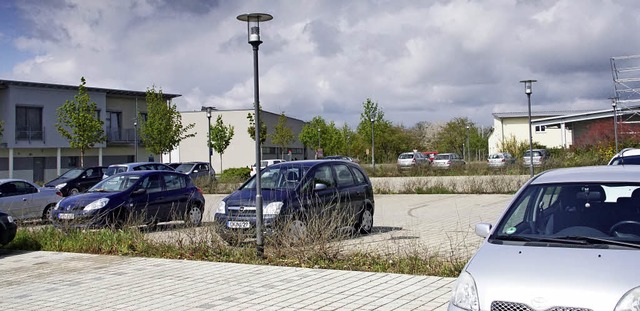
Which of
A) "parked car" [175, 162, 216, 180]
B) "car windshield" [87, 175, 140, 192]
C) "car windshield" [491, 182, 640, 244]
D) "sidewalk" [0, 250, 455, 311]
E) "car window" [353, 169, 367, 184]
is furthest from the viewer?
"parked car" [175, 162, 216, 180]

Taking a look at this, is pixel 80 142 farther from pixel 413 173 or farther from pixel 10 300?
pixel 10 300

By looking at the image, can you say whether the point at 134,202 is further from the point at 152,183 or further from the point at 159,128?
the point at 159,128

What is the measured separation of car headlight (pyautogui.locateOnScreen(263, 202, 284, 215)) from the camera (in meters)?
11.4

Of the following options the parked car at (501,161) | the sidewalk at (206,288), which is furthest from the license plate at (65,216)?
the parked car at (501,161)

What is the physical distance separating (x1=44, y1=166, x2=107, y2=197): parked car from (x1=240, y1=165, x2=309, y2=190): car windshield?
1628 centimetres

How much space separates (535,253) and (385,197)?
2062 centimetres

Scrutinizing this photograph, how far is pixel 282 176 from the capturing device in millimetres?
12594

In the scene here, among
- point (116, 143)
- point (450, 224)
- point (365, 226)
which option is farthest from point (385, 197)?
point (116, 143)

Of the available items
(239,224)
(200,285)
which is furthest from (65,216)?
(200,285)

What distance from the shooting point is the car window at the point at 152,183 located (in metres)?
15.5

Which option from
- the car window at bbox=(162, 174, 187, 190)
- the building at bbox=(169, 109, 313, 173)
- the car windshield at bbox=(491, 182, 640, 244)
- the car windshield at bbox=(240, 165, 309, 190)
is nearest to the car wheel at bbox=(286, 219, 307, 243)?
the car windshield at bbox=(240, 165, 309, 190)

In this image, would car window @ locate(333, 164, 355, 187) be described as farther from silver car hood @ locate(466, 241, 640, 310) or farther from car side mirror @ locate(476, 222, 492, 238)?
silver car hood @ locate(466, 241, 640, 310)

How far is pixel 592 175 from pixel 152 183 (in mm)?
11582

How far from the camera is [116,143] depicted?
181 feet
